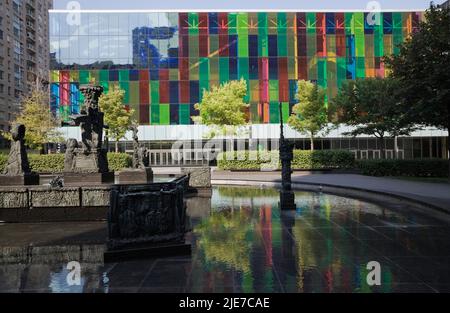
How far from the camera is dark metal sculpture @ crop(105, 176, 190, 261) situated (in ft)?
22.4

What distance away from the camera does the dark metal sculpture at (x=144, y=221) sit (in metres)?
6.84

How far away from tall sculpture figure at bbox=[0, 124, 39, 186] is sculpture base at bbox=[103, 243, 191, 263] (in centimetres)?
631

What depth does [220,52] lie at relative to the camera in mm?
53594

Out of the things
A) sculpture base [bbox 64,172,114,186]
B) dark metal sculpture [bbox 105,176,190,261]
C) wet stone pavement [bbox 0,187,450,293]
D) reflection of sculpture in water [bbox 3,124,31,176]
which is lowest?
wet stone pavement [bbox 0,187,450,293]

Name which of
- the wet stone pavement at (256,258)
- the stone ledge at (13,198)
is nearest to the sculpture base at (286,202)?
the wet stone pavement at (256,258)

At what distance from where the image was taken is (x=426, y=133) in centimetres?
5228

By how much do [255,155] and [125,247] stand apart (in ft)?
102

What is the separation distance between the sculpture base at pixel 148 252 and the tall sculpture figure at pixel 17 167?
631 cm

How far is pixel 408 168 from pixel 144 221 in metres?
26.4

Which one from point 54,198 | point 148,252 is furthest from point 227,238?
point 54,198

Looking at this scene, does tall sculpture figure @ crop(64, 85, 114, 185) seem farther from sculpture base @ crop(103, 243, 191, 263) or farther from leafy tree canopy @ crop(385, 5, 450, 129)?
leafy tree canopy @ crop(385, 5, 450, 129)

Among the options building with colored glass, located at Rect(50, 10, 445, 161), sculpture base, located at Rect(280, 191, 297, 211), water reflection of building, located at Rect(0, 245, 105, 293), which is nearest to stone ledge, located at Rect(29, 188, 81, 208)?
water reflection of building, located at Rect(0, 245, 105, 293)

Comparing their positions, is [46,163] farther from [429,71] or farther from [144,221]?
[144,221]

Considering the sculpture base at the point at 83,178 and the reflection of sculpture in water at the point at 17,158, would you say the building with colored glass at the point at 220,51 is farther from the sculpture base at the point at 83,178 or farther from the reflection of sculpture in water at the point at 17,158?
the sculpture base at the point at 83,178
